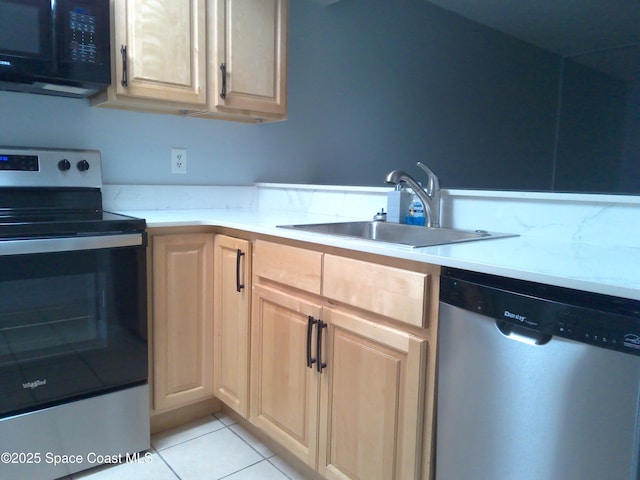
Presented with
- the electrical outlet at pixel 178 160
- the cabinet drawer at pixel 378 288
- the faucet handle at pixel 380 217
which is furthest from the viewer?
the electrical outlet at pixel 178 160

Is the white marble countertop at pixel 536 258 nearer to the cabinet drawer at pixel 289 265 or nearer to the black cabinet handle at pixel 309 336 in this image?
the cabinet drawer at pixel 289 265

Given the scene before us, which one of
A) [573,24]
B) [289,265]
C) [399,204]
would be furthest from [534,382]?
[573,24]

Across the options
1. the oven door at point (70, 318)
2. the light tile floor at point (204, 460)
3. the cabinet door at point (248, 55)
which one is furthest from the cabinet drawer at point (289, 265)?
the cabinet door at point (248, 55)

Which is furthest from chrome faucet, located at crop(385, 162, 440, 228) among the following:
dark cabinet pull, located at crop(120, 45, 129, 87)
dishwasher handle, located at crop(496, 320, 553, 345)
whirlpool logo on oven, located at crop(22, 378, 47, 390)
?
whirlpool logo on oven, located at crop(22, 378, 47, 390)

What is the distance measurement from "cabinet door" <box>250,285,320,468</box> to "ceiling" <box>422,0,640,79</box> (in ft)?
9.00

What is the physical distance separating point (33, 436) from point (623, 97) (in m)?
5.54

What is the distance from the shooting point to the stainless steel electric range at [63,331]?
1.51m

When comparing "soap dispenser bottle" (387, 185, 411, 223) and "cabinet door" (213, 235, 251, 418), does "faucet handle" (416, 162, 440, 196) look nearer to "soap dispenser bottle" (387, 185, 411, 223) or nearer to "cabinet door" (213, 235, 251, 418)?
"soap dispenser bottle" (387, 185, 411, 223)

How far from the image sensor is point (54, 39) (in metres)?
1.66

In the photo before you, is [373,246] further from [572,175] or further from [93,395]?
[572,175]

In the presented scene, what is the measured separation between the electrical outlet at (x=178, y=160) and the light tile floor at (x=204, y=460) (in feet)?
4.05

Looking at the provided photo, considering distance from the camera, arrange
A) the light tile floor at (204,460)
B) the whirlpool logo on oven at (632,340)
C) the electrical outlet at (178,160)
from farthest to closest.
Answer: the electrical outlet at (178,160) → the light tile floor at (204,460) → the whirlpool logo on oven at (632,340)

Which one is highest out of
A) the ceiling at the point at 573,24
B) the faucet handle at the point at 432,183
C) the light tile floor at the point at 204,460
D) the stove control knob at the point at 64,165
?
the ceiling at the point at 573,24

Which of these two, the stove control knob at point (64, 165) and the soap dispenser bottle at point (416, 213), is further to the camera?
the stove control knob at point (64, 165)
